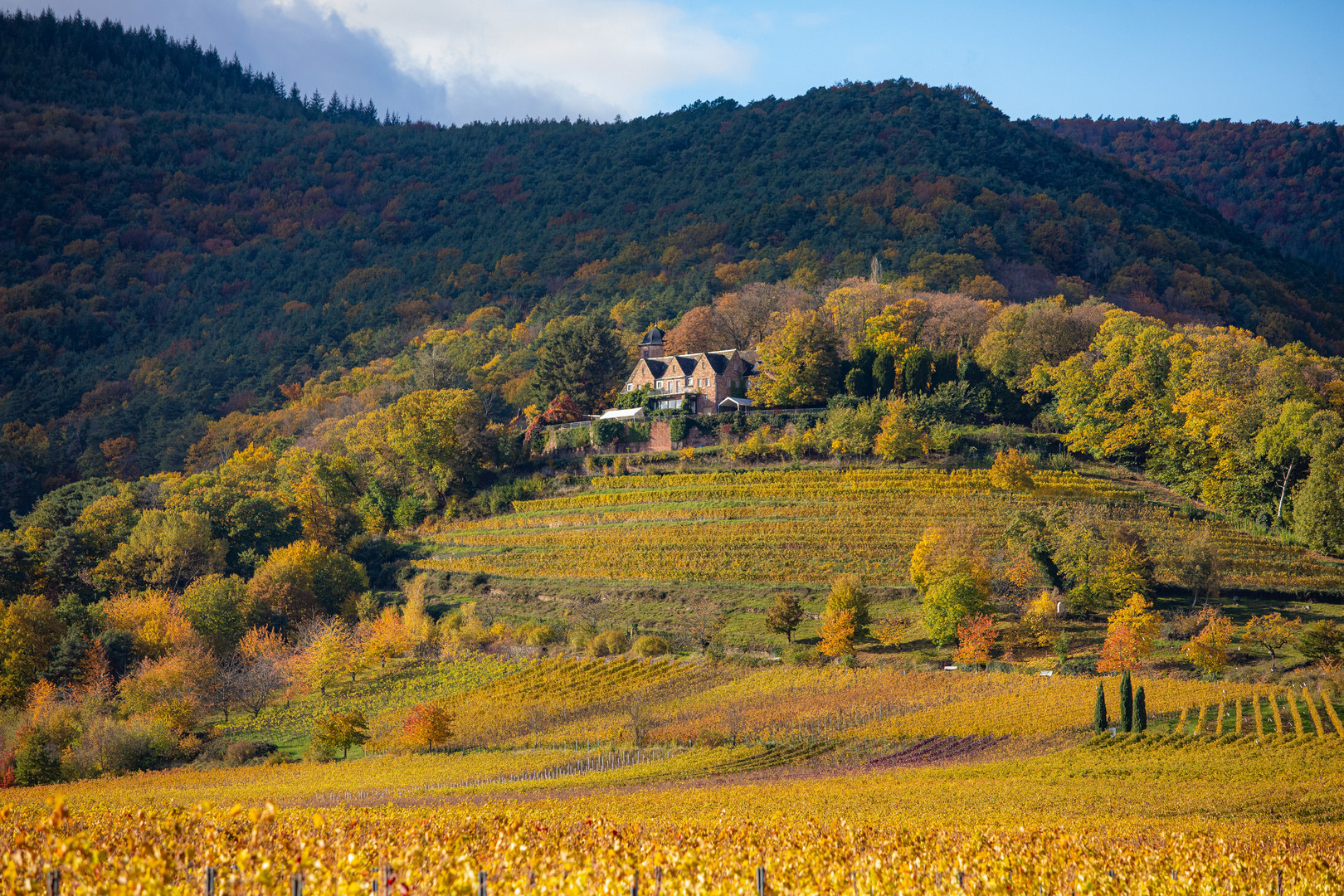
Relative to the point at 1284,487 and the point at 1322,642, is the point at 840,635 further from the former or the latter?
the point at 1284,487

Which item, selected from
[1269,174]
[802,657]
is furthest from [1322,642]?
[1269,174]

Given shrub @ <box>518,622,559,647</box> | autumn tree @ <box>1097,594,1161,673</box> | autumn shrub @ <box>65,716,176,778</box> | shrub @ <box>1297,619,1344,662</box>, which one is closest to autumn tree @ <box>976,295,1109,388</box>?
autumn tree @ <box>1097,594,1161,673</box>

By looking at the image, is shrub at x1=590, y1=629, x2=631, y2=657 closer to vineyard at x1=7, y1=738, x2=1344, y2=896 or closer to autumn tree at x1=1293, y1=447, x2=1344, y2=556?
vineyard at x1=7, y1=738, x2=1344, y2=896

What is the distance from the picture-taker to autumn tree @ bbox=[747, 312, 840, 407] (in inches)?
2859

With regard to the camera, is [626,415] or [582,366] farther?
[582,366]

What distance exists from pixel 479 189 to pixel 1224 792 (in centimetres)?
17106

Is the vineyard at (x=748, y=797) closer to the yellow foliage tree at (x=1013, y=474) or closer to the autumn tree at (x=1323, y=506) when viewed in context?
the autumn tree at (x=1323, y=506)

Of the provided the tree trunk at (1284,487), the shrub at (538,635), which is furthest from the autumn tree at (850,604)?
the tree trunk at (1284,487)

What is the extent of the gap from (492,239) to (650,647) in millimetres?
119664

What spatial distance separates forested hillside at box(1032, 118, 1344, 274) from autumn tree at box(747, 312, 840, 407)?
11988 centimetres

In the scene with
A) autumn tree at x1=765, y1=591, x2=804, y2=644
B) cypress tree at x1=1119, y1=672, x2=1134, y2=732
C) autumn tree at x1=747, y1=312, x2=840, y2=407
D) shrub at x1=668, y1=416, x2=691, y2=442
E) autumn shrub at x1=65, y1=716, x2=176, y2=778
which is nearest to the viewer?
cypress tree at x1=1119, y1=672, x2=1134, y2=732

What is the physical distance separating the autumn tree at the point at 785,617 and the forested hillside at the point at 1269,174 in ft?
473

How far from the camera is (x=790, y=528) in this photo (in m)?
59.6

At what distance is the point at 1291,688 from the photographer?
39062 mm
